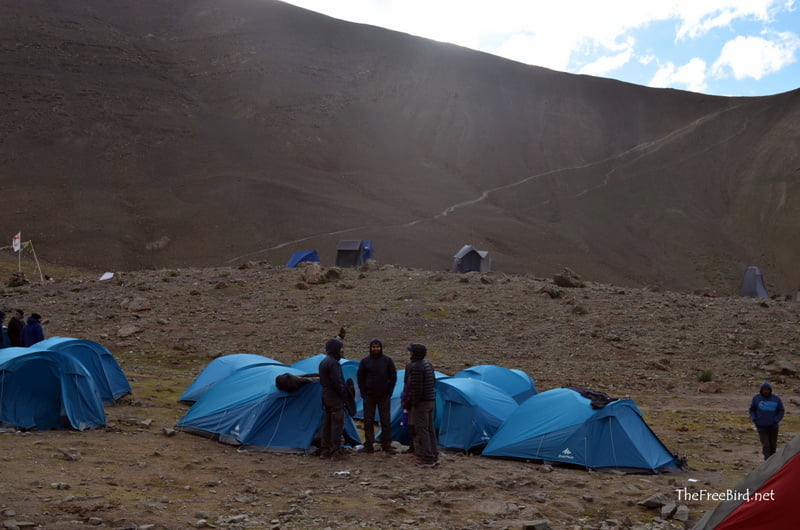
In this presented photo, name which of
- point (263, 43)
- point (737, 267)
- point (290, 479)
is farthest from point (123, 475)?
point (263, 43)

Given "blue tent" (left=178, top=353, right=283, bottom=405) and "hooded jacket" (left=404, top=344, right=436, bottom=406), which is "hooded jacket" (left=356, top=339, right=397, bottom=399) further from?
"blue tent" (left=178, top=353, right=283, bottom=405)

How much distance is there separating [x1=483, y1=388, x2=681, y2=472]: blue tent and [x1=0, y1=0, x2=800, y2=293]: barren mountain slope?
157 feet

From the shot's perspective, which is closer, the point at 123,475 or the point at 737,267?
the point at 123,475

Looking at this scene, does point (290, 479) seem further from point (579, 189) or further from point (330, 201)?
point (579, 189)

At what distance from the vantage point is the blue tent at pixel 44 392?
11.4 m

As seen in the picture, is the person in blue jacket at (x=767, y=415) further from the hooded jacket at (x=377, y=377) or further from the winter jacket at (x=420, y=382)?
the hooded jacket at (x=377, y=377)

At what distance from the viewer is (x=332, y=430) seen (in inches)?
427

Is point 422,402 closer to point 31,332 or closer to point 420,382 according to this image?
point 420,382

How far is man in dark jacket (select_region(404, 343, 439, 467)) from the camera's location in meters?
10.6

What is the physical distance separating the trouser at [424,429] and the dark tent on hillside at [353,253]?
34.2 metres

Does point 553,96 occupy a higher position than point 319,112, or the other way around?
point 553,96

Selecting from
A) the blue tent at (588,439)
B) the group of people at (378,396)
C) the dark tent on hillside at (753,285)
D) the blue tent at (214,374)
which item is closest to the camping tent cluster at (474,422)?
the blue tent at (588,439)

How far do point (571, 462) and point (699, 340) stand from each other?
14.5 meters

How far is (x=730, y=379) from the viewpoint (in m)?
21.1
